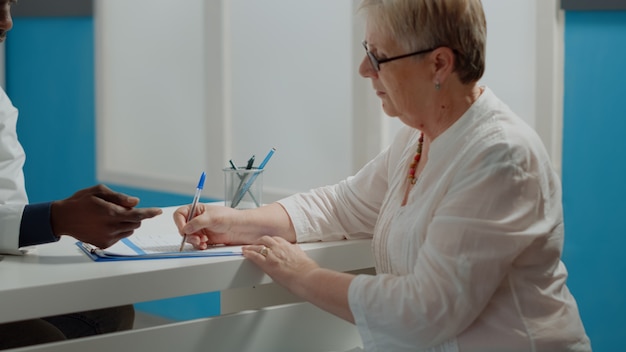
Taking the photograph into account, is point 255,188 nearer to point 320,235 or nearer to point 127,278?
point 320,235

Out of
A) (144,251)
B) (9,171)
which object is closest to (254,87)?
(9,171)

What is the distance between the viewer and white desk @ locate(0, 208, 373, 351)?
1663mm

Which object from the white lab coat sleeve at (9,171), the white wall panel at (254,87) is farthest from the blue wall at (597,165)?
the white lab coat sleeve at (9,171)

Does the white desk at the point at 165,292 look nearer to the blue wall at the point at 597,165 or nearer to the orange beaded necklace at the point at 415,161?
the orange beaded necklace at the point at 415,161

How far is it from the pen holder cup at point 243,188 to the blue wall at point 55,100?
2.34 metres

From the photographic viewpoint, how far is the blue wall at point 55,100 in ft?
15.9

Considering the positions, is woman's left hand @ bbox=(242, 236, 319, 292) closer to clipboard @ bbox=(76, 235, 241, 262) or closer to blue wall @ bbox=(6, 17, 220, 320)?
clipboard @ bbox=(76, 235, 241, 262)

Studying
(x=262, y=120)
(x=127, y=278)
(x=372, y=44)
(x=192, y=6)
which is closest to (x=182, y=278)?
(x=127, y=278)

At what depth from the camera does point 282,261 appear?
1.90m

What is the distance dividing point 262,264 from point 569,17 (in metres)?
1.32

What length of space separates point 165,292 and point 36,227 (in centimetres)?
32

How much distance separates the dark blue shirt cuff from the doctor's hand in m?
0.28

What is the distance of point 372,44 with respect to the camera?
74.4 inches

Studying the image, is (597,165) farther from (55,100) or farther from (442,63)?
(55,100)
